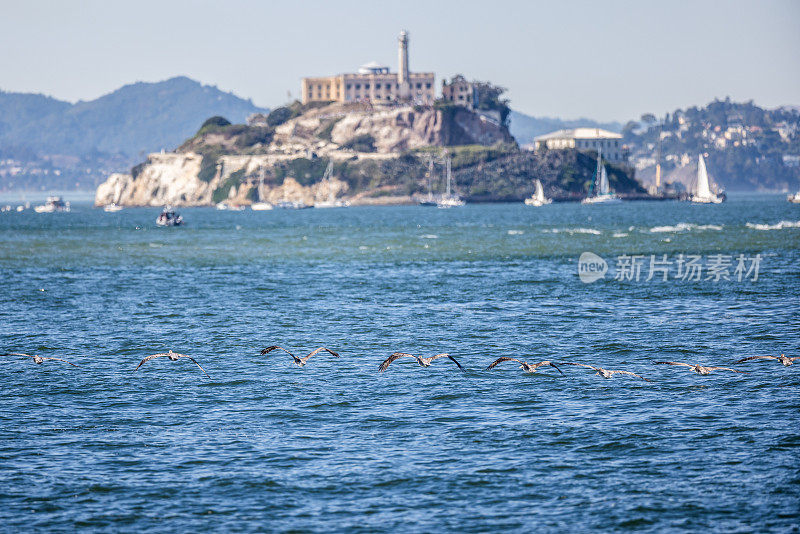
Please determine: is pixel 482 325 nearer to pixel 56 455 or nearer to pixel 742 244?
pixel 56 455

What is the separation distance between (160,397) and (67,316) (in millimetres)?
25625

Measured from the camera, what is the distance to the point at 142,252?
12219 cm

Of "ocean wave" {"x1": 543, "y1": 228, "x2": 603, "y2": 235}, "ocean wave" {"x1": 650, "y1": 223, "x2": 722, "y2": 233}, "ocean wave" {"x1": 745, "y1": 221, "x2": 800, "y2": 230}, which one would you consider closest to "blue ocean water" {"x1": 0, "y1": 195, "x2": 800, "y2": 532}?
"ocean wave" {"x1": 543, "y1": 228, "x2": 603, "y2": 235}

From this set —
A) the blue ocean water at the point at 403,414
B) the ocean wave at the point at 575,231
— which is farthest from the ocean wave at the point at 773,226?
the blue ocean water at the point at 403,414

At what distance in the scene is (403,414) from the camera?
3253cm

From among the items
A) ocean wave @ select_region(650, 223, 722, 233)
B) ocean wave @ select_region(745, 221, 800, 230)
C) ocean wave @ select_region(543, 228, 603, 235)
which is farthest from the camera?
ocean wave @ select_region(745, 221, 800, 230)

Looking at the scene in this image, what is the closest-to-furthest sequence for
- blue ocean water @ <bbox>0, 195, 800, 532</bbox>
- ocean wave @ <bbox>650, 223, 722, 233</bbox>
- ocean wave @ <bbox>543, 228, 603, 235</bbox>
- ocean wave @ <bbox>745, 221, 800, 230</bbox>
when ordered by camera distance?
blue ocean water @ <bbox>0, 195, 800, 532</bbox> < ocean wave @ <bbox>543, 228, 603, 235</bbox> < ocean wave @ <bbox>650, 223, 722, 233</bbox> < ocean wave @ <bbox>745, 221, 800, 230</bbox>

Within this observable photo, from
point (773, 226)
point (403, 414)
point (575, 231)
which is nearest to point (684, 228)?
point (773, 226)

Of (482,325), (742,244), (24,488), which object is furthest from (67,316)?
(742,244)

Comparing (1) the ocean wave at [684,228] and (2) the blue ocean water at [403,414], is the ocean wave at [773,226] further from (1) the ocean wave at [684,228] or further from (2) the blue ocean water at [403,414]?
(2) the blue ocean water at [403,414]

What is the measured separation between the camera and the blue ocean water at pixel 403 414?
2409 cm

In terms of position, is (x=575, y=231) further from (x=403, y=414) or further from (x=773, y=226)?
(x=403, y=414)

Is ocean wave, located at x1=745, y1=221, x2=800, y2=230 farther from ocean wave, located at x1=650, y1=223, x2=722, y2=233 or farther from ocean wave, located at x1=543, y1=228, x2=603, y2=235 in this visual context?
ocean wave, located at x1=543, y1=228, x2=603, y2=235

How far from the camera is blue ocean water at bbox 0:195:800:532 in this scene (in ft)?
79.0
